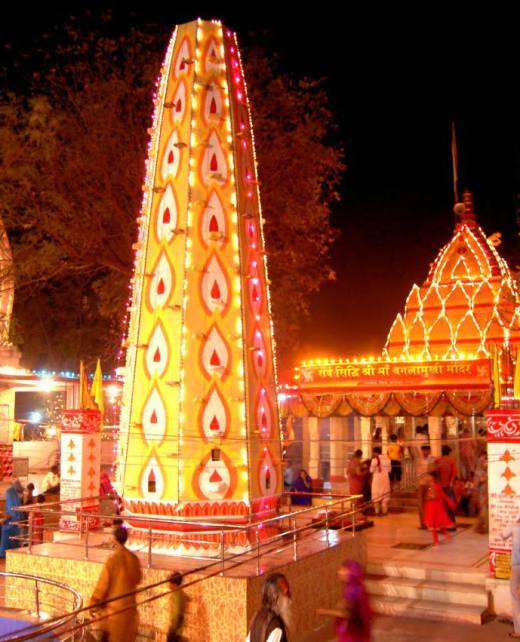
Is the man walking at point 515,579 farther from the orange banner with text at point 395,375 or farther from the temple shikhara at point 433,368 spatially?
the orange banner with text at point 395,375

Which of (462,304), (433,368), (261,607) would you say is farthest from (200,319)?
(462,304)

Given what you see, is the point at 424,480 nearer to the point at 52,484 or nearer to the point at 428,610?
the point at 428,610

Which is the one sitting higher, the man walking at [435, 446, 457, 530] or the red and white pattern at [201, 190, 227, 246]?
the red and white pattern at [201, 190, 227, 246]

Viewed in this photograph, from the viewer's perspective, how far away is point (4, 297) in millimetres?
20109

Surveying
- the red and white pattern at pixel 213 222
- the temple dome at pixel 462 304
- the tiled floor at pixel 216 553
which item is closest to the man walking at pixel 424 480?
the tiled floor at pixel 216 553

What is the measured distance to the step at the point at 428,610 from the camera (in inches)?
352

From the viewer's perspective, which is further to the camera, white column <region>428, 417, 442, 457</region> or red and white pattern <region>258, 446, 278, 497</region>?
white column <region>428, 417, 442, 457</region>

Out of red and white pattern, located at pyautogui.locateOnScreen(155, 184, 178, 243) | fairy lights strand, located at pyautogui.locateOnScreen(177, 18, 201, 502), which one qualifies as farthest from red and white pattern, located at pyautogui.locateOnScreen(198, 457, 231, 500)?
red and white pattern, located at pyautogui.locateOnScreen(155, 184, 178, 243)

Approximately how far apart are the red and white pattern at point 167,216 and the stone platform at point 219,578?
4.12 metres

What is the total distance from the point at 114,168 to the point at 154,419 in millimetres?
8235

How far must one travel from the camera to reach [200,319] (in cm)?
984

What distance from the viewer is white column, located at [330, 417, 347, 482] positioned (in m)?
20.2

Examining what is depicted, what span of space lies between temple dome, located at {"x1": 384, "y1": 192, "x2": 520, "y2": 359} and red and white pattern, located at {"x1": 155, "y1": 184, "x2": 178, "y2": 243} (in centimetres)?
1153

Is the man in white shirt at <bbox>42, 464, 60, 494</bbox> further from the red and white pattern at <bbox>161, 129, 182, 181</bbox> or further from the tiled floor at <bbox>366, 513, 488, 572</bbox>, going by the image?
the red and white pattern at <bbox>161, 129, 182, 181</bbox>
